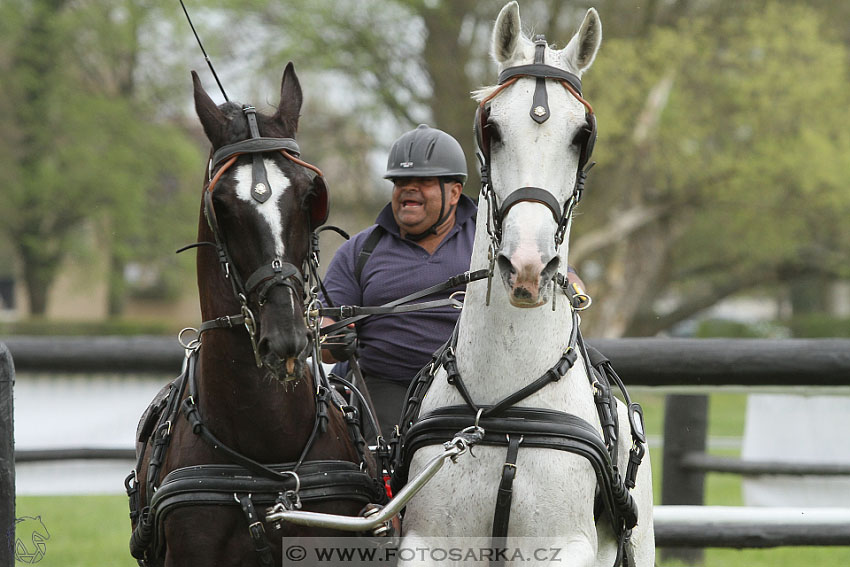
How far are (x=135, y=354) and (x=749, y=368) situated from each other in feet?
11.7

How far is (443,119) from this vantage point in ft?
57.7

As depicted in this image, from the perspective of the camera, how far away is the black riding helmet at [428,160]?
429cm

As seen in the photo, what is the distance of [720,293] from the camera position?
2395 cm

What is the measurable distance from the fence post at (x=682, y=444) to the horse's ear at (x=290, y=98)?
13.1ft

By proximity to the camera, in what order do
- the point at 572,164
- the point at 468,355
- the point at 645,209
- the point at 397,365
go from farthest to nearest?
the point at 645,209, the point at 397,365, the point at 468,355, the point at 572,164

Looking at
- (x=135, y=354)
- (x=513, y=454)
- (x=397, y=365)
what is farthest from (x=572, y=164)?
(x=135, y=354)

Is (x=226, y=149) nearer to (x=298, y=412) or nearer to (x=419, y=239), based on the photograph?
(x=298, y=412)

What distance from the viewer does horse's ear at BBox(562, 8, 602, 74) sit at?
3.34 meters

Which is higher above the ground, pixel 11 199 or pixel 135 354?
pixel 11 199

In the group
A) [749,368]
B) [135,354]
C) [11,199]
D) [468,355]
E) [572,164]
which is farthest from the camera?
[11,199]

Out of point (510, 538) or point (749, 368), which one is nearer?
point (510, 538)

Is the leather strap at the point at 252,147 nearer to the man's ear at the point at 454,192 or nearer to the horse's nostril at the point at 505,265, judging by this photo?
the horse's nostril at the point at 505,265

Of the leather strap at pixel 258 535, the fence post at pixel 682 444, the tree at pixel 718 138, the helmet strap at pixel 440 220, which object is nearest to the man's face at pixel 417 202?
the helmet strap at pixel 440 220

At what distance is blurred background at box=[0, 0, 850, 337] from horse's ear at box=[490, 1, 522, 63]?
12.9 metres
